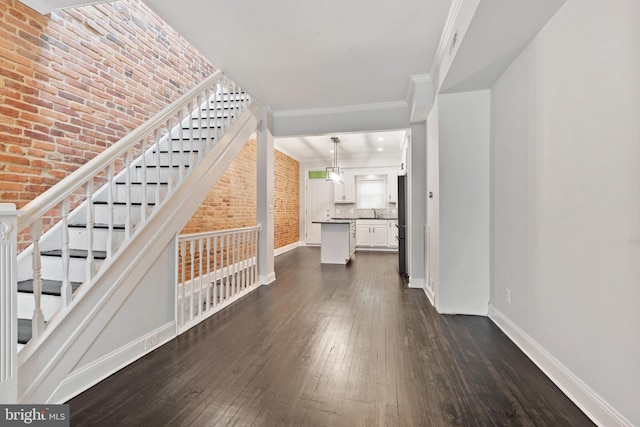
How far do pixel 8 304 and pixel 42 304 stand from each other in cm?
67

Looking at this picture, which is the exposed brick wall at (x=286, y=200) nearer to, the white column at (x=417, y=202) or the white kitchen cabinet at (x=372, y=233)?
the white kitchen cabinet at (x=372, y=233)

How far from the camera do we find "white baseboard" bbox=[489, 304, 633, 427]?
4.51ft

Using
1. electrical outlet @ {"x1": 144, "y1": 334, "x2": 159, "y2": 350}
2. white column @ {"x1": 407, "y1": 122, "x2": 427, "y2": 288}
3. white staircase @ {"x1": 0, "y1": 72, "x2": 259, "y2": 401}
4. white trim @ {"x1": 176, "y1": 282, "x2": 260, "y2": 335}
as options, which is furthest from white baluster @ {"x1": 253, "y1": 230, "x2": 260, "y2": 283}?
white column @ {"x1": 407, "y1": 122, "x2": 427, "y2": 288}

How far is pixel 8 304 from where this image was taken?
1301mm

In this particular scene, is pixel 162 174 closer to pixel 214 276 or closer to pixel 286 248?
pixel 214 276

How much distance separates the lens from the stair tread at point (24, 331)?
152cm

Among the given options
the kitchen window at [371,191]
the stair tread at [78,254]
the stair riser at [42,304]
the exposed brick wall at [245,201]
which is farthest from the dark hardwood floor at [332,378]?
the kitchen window at [371,191]

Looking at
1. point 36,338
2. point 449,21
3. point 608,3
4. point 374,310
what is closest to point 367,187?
point 374,310

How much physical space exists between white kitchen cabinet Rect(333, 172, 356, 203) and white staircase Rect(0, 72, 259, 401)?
566 cm

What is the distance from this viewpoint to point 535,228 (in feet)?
6.74

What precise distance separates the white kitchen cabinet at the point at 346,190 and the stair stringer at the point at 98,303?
628 cm

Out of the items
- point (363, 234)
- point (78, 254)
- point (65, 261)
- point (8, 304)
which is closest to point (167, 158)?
point (78, 254)

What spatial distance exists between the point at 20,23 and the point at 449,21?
319cm

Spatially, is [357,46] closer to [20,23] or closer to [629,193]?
[629,193]
